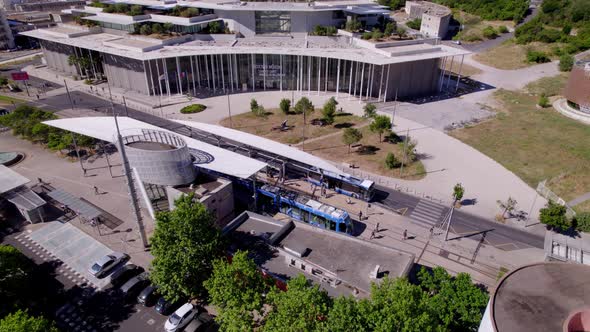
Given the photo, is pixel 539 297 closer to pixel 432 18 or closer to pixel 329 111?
pixel 329 111

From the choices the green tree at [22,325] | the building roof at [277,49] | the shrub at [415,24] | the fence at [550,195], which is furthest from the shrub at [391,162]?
the shrub at [415,24]

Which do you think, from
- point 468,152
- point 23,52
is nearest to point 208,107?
point 468,152

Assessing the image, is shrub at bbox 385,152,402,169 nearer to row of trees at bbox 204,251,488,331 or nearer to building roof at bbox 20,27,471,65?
building roof at bbox 20,27,471,65

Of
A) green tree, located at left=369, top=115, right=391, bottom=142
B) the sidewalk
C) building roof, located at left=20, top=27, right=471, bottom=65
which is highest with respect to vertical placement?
building roof, located at left=20, top=27, right=471, bottom=65

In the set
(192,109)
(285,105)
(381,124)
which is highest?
(381,124)

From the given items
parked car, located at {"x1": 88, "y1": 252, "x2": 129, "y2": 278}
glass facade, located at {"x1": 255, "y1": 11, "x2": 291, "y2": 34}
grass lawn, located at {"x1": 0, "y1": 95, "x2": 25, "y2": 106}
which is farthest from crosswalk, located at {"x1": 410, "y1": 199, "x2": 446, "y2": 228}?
grass lawn, located at {"x1": 0, "y1": 95, "x2": 25, "y2": 106}

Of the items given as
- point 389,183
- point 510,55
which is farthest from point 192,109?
point 510,55

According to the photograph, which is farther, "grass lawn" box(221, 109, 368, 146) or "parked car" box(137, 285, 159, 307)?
"grass lawn" box(221, 109, 368, 146)
